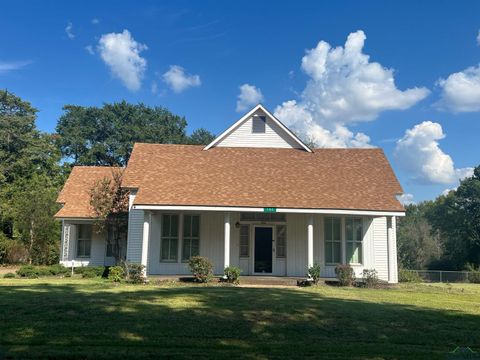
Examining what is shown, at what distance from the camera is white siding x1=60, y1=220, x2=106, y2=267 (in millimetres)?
23594

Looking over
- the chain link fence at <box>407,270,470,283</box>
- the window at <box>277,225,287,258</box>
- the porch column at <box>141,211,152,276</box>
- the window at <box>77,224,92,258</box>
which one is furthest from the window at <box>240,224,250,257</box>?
the chain link fence at <box>407,270,470,283</box>

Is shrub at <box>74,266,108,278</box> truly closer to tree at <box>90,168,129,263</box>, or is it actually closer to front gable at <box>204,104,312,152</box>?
tree at <box>90,168,129,263</box>

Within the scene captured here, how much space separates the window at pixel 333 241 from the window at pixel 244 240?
138 inches

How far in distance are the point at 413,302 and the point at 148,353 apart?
8.53 meters

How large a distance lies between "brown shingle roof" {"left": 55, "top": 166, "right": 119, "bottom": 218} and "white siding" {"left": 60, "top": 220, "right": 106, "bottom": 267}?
544 mm

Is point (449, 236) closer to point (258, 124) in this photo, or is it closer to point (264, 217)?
point (258, 124)

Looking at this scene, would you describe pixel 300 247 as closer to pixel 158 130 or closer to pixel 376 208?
pixel 376 208

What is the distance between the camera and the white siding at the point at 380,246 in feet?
65.2

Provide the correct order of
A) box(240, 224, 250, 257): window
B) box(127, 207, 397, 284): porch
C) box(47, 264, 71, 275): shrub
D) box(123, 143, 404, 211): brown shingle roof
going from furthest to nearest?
box(47, 264, 71, 275): shrub → box(240, 224, 250, 257): window → box(127, 207, 397, 284): porch → box(123, 143, 404, 211): brown shingle roof

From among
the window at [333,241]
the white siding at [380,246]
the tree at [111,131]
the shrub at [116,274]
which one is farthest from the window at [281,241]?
the tree at [111,131]

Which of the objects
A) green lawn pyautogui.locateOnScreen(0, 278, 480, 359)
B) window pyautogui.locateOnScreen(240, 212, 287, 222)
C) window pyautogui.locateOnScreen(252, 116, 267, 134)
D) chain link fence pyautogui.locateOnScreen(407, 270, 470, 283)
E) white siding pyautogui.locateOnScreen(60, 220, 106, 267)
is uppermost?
window pyautogui.locateOnScreen(252, 116, 267, 134)

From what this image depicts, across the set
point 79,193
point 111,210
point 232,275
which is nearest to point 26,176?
point 79,193

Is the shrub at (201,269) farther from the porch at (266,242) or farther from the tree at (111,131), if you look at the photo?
the tree at (111,131)

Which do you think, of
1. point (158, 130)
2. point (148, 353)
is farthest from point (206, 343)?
point (158, 130)
